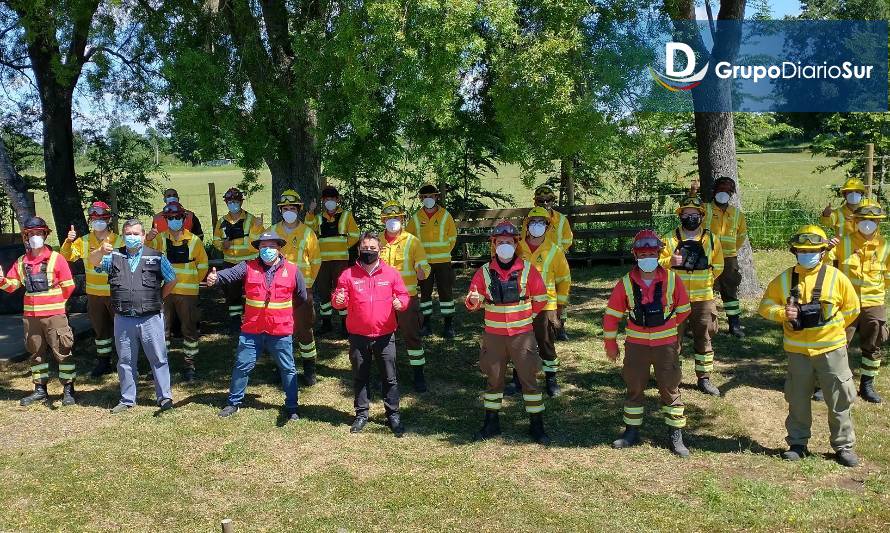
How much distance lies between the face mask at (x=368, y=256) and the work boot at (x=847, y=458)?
4687mm

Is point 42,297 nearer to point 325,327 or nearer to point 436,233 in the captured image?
point 325,327

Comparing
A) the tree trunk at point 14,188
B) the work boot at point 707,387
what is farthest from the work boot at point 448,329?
the tree trunk at point 14,188

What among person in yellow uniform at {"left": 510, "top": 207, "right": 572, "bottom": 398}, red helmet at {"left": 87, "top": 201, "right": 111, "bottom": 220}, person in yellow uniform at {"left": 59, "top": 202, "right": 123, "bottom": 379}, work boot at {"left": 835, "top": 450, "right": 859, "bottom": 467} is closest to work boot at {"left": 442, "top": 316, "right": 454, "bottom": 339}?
person in yellow uniform at {"left": 510, "top": 207, "right": 572, "bottom": 398}

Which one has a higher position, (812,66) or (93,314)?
(812,66)

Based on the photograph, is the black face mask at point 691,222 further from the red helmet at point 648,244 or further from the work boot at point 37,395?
the work boot at point 37,395

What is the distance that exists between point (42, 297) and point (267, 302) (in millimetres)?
2802

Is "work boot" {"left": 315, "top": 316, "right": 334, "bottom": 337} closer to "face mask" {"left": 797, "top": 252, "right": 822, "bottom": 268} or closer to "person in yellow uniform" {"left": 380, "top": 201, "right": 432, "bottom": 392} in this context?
"person in yellow uniform" {"left": 380, "top": 201, "right": 432, "bottom": 392}

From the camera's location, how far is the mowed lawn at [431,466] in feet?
19.7

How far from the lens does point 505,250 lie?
737cm

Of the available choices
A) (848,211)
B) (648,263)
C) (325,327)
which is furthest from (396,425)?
(848,211)

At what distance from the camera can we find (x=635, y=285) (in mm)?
7172

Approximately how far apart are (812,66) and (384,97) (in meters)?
37.6

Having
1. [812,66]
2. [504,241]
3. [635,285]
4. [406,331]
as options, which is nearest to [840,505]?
[635,285]

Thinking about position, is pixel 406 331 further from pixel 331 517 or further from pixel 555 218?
pixel 331 517
